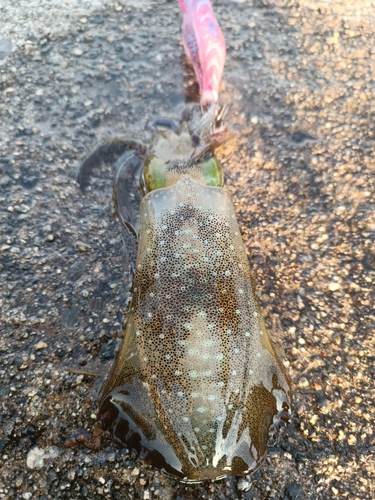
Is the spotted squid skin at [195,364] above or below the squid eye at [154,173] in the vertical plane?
below

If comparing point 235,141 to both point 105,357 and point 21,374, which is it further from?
point 21,374

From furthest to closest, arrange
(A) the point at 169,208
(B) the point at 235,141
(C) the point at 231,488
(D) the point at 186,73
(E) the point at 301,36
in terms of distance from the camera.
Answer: (E) the point at 301,36, (D) the point at 186,73, (B) the point at 235,141, (A) the point at 169,208, (C) the point at 231,488

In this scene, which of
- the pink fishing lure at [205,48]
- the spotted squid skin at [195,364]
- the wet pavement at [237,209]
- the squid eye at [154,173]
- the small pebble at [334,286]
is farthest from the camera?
the pink fishing lure at [205,48]

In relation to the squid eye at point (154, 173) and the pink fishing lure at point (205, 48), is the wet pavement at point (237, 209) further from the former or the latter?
the squid eye at point (154, 173)

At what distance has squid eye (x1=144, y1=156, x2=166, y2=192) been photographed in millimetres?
3531

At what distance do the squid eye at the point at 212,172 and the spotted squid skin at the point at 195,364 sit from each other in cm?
49

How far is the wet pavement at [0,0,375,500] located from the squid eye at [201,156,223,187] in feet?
0.67

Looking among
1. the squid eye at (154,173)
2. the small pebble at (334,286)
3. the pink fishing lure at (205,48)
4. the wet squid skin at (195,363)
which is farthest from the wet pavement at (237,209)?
the squid eye at (154,173)

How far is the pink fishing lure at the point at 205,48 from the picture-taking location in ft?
12.8

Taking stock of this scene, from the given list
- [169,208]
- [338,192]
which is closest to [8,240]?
[169,208]

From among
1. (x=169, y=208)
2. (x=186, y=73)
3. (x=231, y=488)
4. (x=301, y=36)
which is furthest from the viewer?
(x=301, y=36)

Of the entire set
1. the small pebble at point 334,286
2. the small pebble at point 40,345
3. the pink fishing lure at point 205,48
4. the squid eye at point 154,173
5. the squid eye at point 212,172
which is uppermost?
the pink fishing lure at point 205,48

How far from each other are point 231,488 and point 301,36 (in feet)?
13.7

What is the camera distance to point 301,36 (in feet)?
15.3
